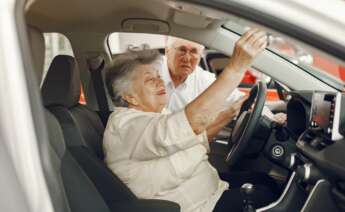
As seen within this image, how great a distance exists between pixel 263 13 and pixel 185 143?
939mm

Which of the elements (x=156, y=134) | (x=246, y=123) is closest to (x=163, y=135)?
(x=156, y=134)

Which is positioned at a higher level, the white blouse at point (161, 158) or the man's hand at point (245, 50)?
the man's hand at point (245, 50)

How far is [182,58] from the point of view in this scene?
357 centimetres

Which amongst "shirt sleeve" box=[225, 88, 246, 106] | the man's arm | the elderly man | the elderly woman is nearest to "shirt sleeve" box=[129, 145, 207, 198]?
the elderly woman

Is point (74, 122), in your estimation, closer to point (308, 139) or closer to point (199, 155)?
point (199, 155)

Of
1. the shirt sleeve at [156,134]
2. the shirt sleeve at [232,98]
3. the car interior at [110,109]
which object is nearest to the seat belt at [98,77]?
the car interior at [110,109]

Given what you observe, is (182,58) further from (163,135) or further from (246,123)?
(163,135)

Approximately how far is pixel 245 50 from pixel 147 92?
0.49 meters

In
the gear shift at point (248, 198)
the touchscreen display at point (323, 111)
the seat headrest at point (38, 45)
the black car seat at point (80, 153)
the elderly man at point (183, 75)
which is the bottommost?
the gear shift at point (248, 198)

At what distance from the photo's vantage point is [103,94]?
3000 millimetres

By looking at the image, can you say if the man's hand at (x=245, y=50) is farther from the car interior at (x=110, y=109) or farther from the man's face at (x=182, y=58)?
the man's face at (x=182, y=58)

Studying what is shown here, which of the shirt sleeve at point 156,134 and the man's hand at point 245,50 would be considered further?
the shirt sleeve at point 156,134

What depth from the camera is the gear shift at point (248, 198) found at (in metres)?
2.32

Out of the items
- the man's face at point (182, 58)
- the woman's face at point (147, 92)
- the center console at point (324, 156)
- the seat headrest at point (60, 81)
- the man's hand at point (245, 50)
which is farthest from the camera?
the man's face at point (182, 58)
